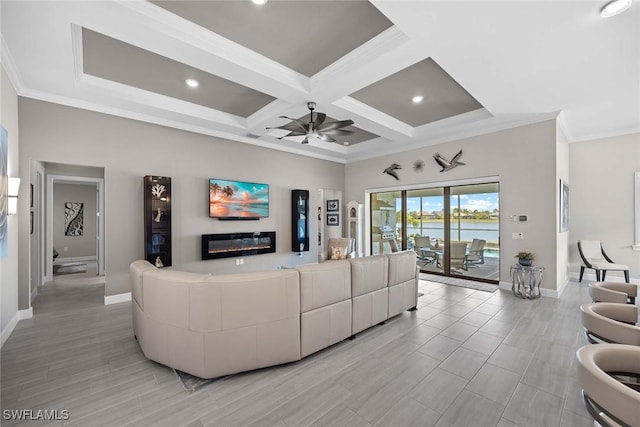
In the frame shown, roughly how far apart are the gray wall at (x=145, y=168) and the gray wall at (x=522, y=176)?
409cm

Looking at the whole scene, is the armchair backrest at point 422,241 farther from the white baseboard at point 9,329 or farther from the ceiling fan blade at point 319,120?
the white baseboard at point 9,329

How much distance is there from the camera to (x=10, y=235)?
10.7 ft

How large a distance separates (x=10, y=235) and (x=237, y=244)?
3.26 m

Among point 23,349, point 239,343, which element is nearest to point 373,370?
point 239,343

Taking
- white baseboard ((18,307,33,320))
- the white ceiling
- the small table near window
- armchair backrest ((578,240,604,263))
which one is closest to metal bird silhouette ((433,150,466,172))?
the white ceiling

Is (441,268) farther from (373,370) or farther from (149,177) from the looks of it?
(149,177)

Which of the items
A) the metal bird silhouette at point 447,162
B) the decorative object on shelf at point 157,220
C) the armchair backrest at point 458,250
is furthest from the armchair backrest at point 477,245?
the decorative object on shelf at point 157,220

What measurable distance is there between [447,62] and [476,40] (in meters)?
0.40

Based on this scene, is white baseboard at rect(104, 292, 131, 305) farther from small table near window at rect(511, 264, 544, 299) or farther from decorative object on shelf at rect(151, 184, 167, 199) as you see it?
small table near window at rect(511, 264, 544, 299)

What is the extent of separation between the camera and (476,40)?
9.02 feet

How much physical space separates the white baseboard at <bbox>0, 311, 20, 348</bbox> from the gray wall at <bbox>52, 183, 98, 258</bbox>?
6.05 meters

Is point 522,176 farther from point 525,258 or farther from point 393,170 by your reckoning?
point 393,170

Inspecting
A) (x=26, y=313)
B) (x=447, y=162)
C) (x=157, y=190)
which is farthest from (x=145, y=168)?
(x=447, y=162)

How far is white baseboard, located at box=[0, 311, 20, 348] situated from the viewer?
2.97 meters
